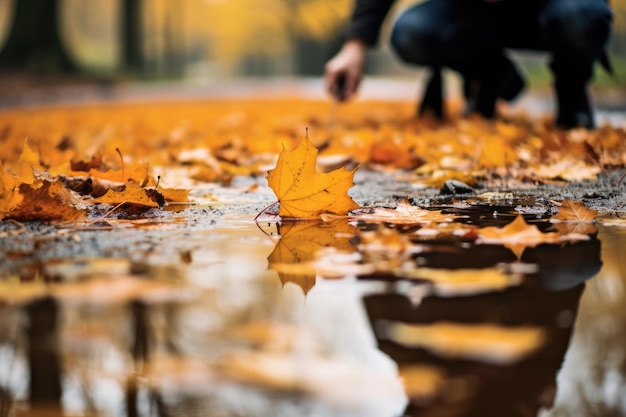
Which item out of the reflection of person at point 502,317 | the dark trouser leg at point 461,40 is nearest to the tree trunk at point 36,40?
the dark trouser leg at point 461,40

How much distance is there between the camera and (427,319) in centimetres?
123

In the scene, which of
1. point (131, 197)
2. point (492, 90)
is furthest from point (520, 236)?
point (492, 90)

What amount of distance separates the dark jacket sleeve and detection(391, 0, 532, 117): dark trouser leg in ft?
1.31

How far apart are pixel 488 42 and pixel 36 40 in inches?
507

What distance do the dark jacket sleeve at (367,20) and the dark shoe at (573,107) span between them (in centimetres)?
115

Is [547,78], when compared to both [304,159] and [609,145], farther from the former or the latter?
[304,159]

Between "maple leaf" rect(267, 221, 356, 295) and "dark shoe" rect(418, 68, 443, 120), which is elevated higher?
"maple leaf" rect(267, 221, 356, 295)

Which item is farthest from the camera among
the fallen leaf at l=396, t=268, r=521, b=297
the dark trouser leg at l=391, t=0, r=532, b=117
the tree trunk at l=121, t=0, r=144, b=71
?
the tree trunk at l=121, t=0, r=144, b=71

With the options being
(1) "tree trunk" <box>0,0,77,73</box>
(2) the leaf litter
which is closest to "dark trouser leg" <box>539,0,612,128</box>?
(2) the leaf litter

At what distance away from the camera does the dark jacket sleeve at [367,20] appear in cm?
458

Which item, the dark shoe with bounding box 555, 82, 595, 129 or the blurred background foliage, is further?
the blurred background foliage

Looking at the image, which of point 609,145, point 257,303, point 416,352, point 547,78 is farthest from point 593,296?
point 547,78

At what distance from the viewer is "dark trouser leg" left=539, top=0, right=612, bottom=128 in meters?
4.34

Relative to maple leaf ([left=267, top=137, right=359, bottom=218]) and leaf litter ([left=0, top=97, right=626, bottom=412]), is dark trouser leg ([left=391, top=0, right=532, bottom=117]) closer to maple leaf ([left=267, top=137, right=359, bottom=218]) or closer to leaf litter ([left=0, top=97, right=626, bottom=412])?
leaf litter ([left=0, top=97, right=626, bottom=412])
